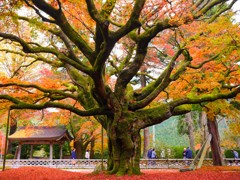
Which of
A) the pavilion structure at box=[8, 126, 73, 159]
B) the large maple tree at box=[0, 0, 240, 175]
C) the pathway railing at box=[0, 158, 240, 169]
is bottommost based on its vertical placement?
the pathway railing at box=[0, 158, 240, 169]

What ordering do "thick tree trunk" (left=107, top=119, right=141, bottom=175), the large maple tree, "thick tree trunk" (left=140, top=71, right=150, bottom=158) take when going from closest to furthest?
the large maple tree → "thick tree trunk" (left=107, top=119, right=141, bottom=175) → "thick tree trunk" (left=140, top=71, right=150, bottom=158)

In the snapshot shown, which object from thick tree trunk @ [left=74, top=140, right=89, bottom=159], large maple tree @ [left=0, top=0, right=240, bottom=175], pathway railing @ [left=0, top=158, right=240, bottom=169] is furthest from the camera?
thick tree trunk @ [left=74, top=140, right=89, bottom=159]

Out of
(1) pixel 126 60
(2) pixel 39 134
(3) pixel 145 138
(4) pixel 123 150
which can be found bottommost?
(4) pixel 123 150

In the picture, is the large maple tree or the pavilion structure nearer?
the large maple tree

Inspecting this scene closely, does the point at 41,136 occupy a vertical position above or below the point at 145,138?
above

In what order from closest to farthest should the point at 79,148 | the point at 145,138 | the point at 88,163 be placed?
the point at 88,163 < the point at 145,138 < the point at 79,148

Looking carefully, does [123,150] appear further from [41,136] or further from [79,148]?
[79,148]

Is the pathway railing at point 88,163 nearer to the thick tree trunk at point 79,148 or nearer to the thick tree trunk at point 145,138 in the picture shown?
the thick tree trunk at point 145,138

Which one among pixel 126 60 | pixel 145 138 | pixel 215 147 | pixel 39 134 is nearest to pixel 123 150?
pixel 126 60

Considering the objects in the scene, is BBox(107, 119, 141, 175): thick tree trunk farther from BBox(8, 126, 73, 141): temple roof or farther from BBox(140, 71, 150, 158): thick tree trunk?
BBox(8, 126, 73, 141): temple roof

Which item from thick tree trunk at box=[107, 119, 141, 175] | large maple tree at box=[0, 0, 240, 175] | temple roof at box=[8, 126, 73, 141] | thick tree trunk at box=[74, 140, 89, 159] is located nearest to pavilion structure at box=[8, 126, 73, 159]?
temple roof at box=[8, 126, 73, 141]

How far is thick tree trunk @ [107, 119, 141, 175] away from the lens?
8812 millimetres

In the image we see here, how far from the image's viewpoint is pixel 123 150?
8.98 metres

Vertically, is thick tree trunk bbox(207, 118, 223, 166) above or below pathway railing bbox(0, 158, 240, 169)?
above
